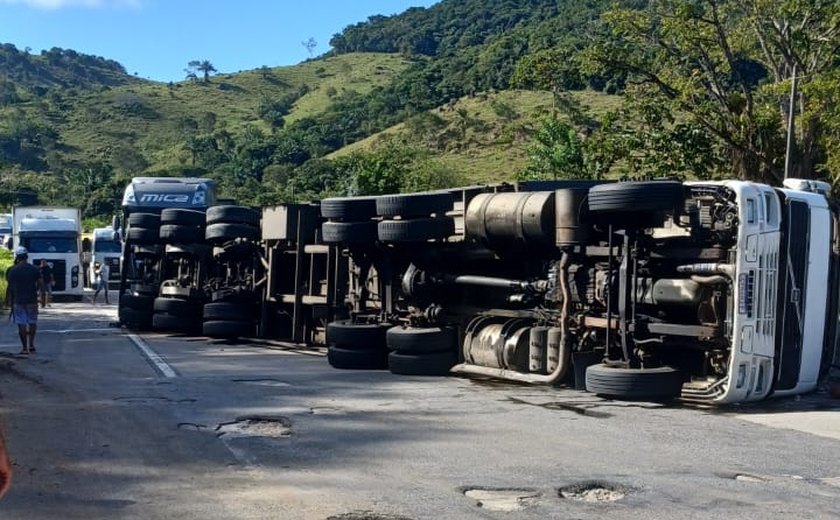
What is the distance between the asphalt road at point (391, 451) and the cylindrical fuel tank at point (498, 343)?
15.1 inches

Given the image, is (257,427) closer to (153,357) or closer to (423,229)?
(423,229)

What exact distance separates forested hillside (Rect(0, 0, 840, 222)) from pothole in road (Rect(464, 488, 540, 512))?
16540 mm

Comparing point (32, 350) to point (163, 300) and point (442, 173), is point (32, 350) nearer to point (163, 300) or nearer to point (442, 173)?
point (163, 300)

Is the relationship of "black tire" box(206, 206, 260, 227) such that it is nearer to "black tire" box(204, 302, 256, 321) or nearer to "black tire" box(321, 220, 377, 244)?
"black tire" box(204, 302, 256, 321)

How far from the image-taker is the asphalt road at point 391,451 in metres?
6.49

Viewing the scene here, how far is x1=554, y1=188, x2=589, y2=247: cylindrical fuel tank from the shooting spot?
36.7 ft

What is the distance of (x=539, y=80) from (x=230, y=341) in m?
11.9

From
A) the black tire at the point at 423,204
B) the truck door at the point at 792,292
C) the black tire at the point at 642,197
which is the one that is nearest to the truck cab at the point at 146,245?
the black tire at the point at 423,204

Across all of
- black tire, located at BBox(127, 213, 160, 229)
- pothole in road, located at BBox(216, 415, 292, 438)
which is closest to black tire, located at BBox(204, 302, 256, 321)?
black tire, located at BBox(127, 213, 160, 229)

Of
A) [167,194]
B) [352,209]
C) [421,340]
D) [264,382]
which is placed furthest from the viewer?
[167,194]

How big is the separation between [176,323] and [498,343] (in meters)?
8.58

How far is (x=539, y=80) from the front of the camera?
26.3 meters

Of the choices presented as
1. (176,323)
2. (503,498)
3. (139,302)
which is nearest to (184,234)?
(176,323)

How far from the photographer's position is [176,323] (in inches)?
755
